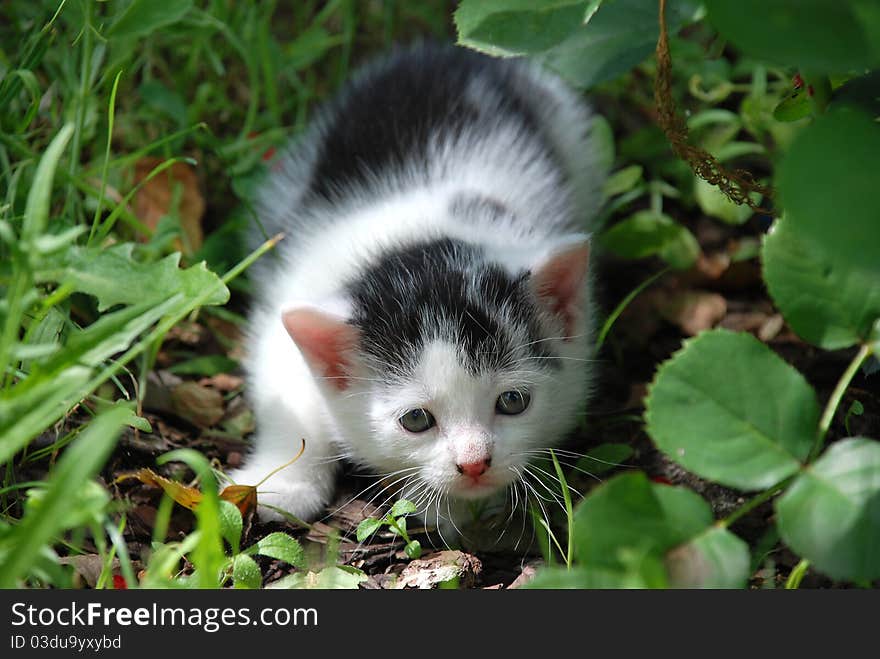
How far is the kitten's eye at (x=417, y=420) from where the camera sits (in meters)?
2.35

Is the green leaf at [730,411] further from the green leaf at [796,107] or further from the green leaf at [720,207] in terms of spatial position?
the green leaf at [720,207]

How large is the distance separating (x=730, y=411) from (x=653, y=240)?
1606mm

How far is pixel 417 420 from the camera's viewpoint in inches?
92.9

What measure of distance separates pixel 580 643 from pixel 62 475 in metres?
0.95

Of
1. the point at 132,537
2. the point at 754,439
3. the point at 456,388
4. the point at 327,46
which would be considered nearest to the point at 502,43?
the point at 456,388

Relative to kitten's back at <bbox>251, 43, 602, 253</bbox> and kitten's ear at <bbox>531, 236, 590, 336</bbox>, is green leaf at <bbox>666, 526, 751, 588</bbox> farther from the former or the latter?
kitten's back at <bbox>251, 43, 602, 253</bbox>

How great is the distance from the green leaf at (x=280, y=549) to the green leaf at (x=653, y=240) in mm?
1580

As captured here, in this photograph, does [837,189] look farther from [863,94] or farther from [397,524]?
[397,524]

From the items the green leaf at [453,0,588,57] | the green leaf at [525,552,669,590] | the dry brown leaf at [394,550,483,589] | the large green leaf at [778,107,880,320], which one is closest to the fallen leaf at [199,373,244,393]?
the dry brown leaf at [394,550,483,589]

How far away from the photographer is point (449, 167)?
3.05 meters

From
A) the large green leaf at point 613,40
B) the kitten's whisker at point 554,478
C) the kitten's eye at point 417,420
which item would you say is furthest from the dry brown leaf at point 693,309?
the kitten's eye at point 417,420

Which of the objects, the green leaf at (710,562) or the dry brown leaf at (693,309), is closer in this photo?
the green leaf at (710,562)

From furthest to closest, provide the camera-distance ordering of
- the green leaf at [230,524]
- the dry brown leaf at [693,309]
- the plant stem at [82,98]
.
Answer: the dry brown leaf at [693,309]
the plant stem at [82,98]
the green leaf at [230,524]

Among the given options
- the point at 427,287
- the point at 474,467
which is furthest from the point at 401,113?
the point at 474,467
